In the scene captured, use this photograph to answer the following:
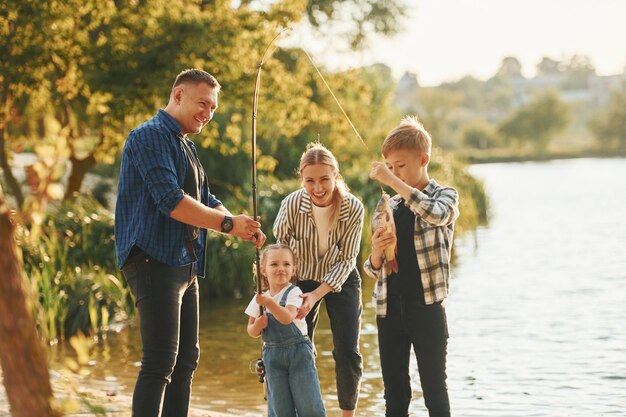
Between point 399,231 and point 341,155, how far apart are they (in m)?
16.2

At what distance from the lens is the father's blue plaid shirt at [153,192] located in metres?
3.74

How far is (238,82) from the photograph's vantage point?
11914 millimetres

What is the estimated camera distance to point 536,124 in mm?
91938

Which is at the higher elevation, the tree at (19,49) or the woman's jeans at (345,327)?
the tree at (19,49)

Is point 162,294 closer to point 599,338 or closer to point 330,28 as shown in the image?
point 599,338

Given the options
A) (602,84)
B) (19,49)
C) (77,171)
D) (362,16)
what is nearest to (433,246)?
(19,49)

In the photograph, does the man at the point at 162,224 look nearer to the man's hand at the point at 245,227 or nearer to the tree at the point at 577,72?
the man's hand at the point at 245,227

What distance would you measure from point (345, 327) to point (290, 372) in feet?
1.37

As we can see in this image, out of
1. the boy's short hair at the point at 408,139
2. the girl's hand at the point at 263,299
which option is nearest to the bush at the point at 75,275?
the girl's hand at the point at 263,299

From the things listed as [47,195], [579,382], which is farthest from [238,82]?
[47,195]

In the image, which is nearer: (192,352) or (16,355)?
(16,355)

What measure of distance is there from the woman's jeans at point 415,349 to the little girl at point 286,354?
0.31 metres

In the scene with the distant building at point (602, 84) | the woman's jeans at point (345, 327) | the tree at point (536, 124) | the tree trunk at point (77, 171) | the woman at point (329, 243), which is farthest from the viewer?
the distant building at point (602, 84)

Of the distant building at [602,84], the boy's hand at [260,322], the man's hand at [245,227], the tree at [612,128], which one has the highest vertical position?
the distant building at [602,84]
